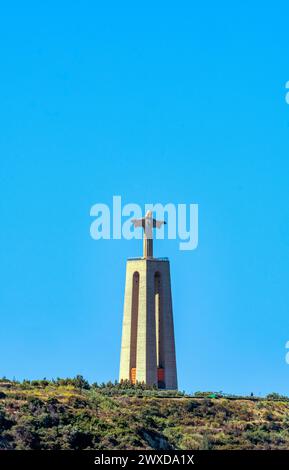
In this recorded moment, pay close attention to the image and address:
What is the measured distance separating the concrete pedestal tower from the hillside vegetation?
10.00 ft

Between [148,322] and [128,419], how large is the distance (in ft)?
57.9

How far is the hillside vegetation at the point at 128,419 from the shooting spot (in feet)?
269

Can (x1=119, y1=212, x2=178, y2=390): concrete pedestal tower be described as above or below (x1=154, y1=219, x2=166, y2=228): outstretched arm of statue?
below

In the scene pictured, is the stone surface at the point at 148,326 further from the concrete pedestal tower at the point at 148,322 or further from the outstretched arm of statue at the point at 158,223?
the outstretched arm of statue at the point at 158,223

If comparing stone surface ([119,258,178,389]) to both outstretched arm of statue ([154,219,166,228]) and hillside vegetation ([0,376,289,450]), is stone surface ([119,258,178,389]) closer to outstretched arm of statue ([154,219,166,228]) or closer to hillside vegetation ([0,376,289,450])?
outstretched arm of statue ([154,219,166,228])

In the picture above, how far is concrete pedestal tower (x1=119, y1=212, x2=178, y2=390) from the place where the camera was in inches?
4126

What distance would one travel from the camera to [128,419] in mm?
88250

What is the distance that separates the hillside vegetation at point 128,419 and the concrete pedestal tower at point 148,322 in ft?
10.00

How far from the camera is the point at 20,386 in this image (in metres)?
94.1

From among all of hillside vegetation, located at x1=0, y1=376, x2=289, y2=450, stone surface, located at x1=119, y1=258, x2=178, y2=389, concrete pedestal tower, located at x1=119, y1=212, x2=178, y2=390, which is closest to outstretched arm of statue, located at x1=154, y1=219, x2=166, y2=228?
concrete pedestal tower, located at x1=119, y1=212, x2=178, y2=390

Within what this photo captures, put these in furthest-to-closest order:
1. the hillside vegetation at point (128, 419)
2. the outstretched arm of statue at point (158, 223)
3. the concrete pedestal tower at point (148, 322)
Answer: the outstretched arm of statue at point (158, 223) → the concrete pedestal tower at point (148, 322) → the hillside vegetation at point (128, 419)

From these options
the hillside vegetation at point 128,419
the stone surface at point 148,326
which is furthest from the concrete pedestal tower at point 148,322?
the hillside vegetation at point 128,419

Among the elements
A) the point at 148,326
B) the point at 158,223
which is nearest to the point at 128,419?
the point at 148,326
